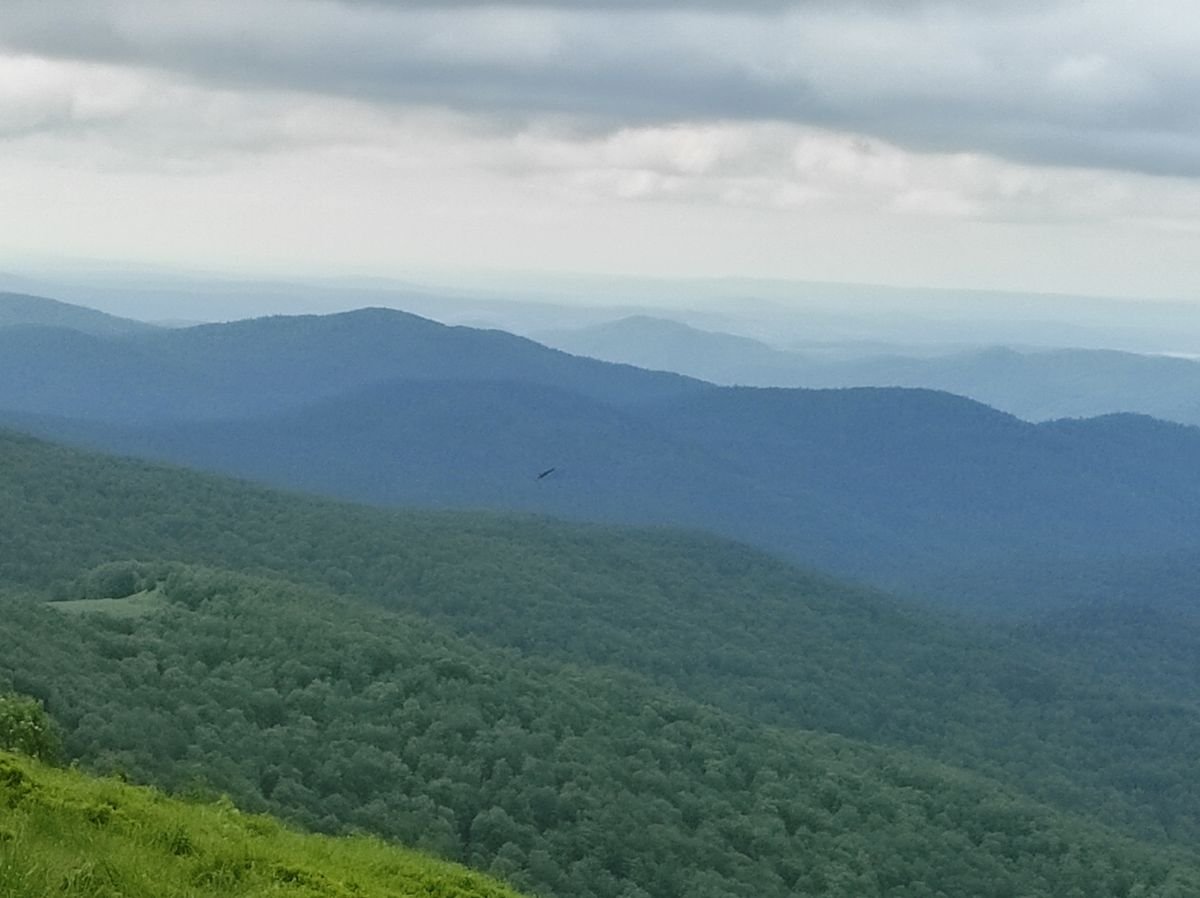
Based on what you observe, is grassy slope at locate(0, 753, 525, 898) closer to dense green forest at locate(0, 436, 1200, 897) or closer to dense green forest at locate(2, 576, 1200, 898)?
dense green forest at locate(2, 576, 1200, 898)

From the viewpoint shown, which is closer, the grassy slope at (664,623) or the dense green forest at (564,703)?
the dense green forest at (564,703)

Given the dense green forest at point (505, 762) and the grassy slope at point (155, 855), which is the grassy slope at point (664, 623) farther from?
the grassy slope at point (155, 855)

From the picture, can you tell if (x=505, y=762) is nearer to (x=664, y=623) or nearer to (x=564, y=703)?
(x=564, y=703)

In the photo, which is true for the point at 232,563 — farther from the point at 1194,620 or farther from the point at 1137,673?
the point at 1194,620

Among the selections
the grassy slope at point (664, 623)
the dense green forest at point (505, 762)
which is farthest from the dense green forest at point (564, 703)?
the grassy slope at point (664, 623)

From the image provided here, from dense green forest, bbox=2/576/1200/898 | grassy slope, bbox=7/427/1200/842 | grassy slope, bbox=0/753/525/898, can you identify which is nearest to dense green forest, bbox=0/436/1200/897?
dense green forest, bbox=2/576/1200/898

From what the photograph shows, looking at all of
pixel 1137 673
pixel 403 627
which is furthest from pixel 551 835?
pixel 1137 673

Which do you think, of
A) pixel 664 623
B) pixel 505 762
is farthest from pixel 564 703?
pixel 664 623
